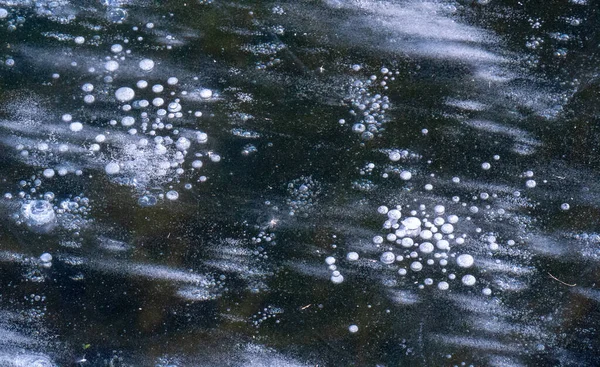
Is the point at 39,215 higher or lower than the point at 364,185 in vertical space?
lower

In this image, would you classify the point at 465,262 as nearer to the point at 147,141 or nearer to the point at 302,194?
the point at 302,194

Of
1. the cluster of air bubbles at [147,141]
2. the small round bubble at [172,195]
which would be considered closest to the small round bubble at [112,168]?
the cluster of air bubbles at [147,141]

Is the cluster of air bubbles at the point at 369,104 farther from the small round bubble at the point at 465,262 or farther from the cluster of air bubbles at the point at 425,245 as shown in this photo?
the small round bubble at the point at 465,262

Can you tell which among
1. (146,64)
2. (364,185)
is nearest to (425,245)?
(364,185)

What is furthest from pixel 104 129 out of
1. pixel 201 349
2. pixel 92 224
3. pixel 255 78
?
pixel 201 349

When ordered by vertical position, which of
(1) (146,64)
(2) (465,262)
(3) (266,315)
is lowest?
(3) (266,315)

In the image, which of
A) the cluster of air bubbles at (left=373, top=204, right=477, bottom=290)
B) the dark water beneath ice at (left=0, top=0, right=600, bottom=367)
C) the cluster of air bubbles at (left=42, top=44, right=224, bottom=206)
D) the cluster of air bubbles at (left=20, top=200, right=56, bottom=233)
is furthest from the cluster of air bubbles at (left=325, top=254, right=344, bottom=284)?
the cluster of air bubbles at (left=20, top=200, right=56, bottom=233)
